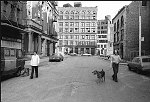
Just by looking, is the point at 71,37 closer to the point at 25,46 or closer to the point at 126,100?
the point at 25,46

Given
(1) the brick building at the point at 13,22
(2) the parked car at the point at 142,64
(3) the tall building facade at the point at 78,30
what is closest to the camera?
(2) the parked car at the point at 142,64

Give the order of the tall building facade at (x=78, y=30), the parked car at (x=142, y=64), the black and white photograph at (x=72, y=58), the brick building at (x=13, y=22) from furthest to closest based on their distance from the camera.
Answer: the tall building facade at (x=78, y=30) < the brick building at (x=13, y=22) < the parked car at (x=142, y=64) < the black and white photograph at (x=72, y=58)

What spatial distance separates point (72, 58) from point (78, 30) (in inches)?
1771

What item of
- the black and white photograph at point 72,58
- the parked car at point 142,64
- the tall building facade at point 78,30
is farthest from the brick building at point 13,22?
the tall building facade at point 78,30

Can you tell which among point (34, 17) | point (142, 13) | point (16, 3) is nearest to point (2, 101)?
point (16, 3)

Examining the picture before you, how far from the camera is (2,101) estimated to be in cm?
577

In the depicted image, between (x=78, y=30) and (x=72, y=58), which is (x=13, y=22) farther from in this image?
(x=78, y=30)

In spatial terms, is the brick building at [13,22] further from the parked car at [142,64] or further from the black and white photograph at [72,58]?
the parked car at [142,64]

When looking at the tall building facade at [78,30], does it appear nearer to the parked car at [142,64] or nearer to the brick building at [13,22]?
the brick building at [13,22]

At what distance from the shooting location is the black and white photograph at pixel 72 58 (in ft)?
24.0

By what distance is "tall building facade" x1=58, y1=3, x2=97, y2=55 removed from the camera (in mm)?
85750

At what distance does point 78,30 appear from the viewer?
289 feet

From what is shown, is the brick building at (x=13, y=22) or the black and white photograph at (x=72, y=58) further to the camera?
the brick building at (x=13, y=22)

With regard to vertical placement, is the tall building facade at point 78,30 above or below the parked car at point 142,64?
above
